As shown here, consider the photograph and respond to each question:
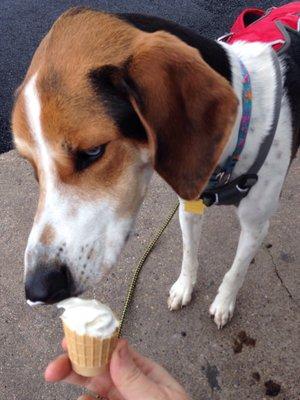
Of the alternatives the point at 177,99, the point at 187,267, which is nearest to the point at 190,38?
the point at 177,99

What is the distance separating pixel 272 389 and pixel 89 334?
4.61 feet

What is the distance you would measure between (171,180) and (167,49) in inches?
19.5

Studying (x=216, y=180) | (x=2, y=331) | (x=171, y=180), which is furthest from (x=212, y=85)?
(x=2, y=331)

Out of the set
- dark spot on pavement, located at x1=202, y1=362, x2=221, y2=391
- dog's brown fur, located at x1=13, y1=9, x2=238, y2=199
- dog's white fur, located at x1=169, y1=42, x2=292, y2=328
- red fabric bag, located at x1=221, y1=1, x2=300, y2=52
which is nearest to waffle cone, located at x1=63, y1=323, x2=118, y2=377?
dog's brown fur, located at x1=13, y1=9, x2=238, y2=199

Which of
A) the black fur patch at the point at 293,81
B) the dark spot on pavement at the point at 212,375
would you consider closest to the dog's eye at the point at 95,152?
the black fur patch at the point at 293,81

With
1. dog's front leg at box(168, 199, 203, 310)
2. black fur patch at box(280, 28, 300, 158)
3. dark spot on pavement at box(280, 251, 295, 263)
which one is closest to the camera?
black fur patch at box(280, 28, 300, 158)

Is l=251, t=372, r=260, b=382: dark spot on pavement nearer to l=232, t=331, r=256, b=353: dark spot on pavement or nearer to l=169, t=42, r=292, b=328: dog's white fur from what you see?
l=232, t=331, r=256, b=353: dark spot on pavement

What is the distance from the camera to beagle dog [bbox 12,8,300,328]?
1901 mm

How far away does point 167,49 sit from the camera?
192 cm

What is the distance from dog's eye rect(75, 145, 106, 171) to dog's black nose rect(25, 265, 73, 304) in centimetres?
37

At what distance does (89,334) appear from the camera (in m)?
1.95

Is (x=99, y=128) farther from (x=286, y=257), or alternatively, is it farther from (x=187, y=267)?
(x=286, y=257)

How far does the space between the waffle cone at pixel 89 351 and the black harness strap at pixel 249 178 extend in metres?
0.79

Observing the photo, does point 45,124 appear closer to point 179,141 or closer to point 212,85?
point 179,141
